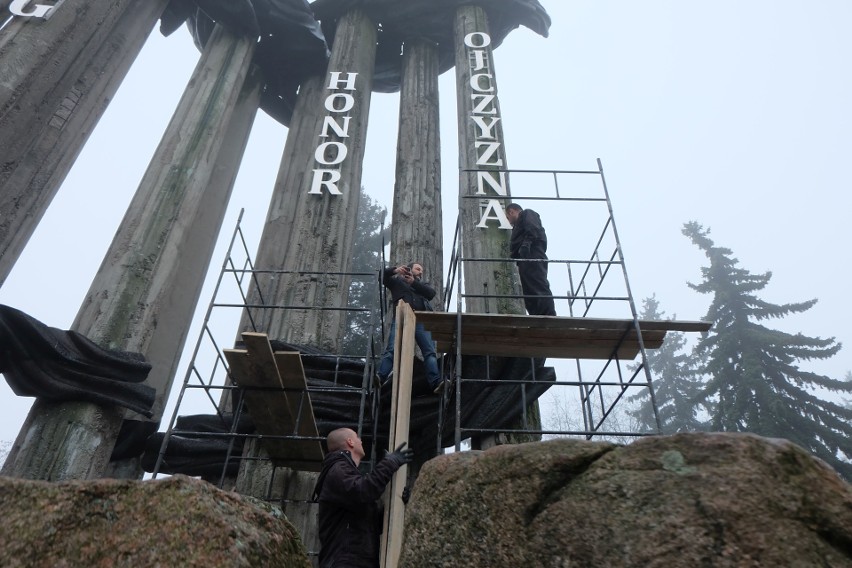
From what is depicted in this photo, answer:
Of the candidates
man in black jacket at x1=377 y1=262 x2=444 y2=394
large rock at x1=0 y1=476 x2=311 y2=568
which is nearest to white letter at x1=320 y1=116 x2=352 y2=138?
man in black jacket at x1=377 y1=262 x2=444 y2=394

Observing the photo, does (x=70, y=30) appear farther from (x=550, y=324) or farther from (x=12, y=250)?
(x=550, y=324)

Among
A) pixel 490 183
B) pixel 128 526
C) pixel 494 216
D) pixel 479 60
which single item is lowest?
pixel 128 526

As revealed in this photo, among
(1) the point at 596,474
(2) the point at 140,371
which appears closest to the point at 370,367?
(2) the point at 140,371

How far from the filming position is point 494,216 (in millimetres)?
8945

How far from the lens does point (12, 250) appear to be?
8.66m

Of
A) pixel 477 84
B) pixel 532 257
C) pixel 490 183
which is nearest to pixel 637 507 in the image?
pixel 532 257

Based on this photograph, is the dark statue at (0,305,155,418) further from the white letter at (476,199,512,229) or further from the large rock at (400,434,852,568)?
the large rock at (400,434,852,568)

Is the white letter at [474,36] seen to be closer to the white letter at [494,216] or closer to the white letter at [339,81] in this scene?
the white letter at [339,81]

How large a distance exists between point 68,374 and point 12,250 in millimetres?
2971

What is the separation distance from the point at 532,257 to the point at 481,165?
374 cm

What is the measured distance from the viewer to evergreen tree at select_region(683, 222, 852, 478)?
68.0 ft

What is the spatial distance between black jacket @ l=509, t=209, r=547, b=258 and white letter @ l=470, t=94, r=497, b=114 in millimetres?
4725

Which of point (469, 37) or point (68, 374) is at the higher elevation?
point (469, 37)

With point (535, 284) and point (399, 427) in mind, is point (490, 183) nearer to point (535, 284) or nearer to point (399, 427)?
point (535, 284)
